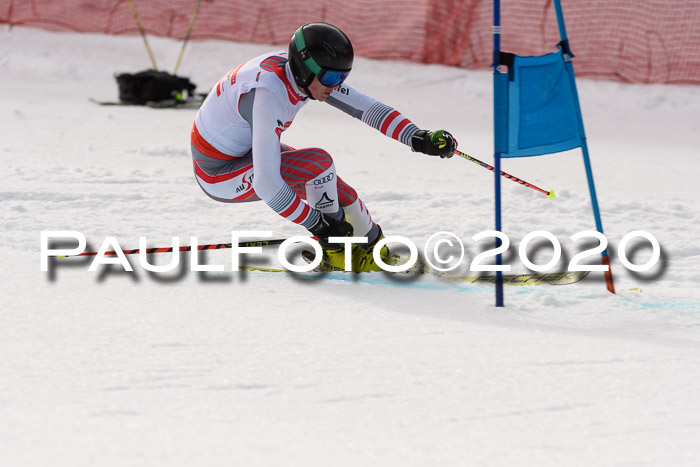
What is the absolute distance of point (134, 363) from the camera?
8.00 feet

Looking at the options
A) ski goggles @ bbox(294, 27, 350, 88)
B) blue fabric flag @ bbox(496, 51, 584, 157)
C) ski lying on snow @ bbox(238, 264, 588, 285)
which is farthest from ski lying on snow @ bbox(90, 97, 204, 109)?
blue fabric flag @ bbox(496, 51, 584, 157)

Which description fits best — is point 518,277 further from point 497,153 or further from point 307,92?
point 307,92

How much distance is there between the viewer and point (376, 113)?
155 inches

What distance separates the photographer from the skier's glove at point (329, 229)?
3.52m

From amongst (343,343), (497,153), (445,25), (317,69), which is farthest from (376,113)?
(445,25)

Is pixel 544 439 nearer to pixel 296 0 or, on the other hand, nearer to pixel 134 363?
pixel 134 363

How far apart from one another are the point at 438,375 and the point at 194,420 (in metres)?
0.73

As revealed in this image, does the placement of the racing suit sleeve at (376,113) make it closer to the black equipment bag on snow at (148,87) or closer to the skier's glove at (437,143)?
the skier's glove at (437,143)

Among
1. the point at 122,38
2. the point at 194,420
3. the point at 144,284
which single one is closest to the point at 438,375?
the point at 194,420

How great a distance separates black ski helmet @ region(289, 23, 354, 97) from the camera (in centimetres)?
333

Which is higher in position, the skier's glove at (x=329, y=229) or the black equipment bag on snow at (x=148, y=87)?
the black equipment bag on snow at (x=148, y=87)

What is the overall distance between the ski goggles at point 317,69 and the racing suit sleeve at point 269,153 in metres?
0.19

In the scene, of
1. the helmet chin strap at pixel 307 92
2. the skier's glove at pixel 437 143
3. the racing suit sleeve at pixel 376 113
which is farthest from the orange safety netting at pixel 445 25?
the helmet chin strap at pixel 307 92

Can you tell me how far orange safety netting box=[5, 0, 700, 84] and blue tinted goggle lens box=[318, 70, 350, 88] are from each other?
7311 millimetres
